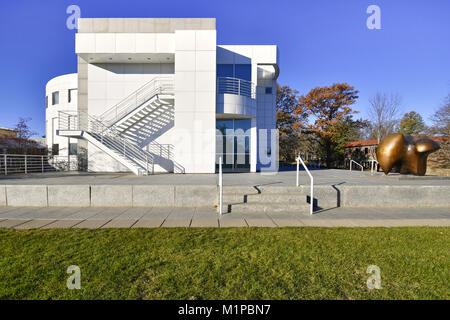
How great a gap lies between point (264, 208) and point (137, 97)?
1393cm

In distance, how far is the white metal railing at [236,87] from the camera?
1439 cm

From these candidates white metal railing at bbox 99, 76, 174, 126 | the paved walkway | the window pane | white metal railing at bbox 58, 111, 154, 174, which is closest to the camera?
the paved walkway

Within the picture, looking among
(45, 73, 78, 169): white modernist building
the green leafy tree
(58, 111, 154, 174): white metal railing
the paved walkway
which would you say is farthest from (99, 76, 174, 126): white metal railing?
the green leafy tree

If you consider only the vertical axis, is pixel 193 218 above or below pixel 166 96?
below

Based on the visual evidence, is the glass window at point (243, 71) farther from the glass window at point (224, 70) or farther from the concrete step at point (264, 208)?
the concrete step at point (264, 208)

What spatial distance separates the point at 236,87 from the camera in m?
14.7

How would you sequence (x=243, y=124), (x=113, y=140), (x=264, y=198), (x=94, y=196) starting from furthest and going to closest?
1. (x=243, y=124)
2. (x=113, y=140)
3. (x=94, y=196)
4. (x=264, y=198)

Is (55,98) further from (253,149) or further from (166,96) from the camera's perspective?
(253,149)

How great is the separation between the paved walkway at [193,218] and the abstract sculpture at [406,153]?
423 centimetres

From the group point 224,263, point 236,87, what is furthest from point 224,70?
point 224,263

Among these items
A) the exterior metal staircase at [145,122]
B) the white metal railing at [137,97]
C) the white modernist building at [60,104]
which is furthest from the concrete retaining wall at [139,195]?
the white modernist building at [60,104]

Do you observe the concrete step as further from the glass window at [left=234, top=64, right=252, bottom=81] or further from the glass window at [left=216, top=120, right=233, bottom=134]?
the glass window at [left=234, top=64, right=252, bottom=81]

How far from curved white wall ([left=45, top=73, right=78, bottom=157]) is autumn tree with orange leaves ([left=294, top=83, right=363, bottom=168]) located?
30.3m

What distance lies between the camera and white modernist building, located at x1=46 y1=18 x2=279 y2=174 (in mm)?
13133
